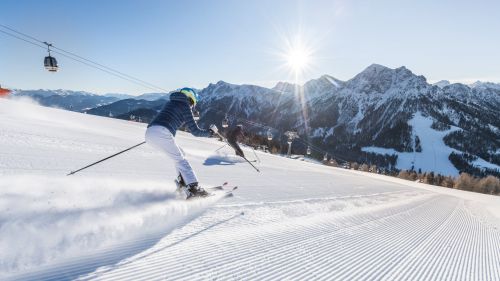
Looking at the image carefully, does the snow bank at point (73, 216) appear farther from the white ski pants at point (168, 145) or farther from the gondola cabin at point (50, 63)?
the gondola cabin at point (50, 63)

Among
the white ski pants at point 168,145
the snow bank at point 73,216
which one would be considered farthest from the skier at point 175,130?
the snow bank at point 73,216

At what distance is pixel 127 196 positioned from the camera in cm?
628

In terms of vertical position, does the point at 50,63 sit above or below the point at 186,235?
above

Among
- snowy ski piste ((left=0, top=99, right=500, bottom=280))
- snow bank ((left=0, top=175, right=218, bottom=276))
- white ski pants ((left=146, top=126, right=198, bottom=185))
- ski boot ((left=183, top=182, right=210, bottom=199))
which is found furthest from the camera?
ski boot ((left=183, top=182, right=210, bottom=199))

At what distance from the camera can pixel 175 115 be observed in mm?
6883

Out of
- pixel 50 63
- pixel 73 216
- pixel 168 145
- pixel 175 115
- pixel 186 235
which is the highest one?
pixel 50 63

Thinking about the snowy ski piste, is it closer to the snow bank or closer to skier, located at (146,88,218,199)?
the snow bank

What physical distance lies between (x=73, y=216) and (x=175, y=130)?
2.57 metres

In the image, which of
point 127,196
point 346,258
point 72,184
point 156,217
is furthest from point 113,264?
point 346,258

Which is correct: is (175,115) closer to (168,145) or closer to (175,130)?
(175,130)

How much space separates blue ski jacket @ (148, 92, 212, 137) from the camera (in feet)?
22.2

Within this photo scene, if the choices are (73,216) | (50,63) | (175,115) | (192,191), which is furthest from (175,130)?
(50,63)

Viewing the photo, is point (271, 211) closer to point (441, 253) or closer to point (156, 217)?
point (156, 217)

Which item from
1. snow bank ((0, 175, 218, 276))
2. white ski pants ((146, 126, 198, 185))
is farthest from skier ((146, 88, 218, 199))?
snow bank ((0, 175, 218, 276))
